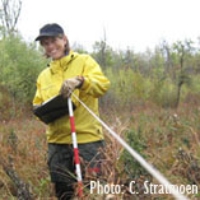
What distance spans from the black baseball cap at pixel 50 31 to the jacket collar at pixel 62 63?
0.18 meters

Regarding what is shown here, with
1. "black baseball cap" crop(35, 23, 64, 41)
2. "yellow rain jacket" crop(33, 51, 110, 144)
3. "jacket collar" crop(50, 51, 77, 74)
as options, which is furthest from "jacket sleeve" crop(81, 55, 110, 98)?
"black baseball cap" crop(35, 23, 64, 41)

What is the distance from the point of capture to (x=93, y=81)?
9.90 ft

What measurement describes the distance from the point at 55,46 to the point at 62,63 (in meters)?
0.14

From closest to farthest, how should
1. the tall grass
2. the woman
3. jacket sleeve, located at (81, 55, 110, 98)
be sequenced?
the tall grass → jacket sleeve, located at (81, 55, 110, 98) → the woman

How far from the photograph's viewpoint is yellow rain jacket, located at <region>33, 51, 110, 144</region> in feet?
10.2

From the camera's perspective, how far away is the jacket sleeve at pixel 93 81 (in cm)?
300

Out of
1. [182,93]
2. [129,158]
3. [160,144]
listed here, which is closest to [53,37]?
[129,158]

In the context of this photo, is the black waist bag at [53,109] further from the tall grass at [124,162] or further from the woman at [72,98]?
the tall grass at [124,162]

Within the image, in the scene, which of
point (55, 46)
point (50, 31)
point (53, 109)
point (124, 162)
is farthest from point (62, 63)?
point (124, 162)

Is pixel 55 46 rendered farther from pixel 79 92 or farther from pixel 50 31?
pixel 79 92

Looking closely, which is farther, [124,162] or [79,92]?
[79,92]

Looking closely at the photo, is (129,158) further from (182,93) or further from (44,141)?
(182,93)

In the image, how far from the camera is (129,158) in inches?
100

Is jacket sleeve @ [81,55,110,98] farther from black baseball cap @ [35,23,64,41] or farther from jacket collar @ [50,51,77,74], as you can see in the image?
black baseball cap @ [35,23,64,41]
